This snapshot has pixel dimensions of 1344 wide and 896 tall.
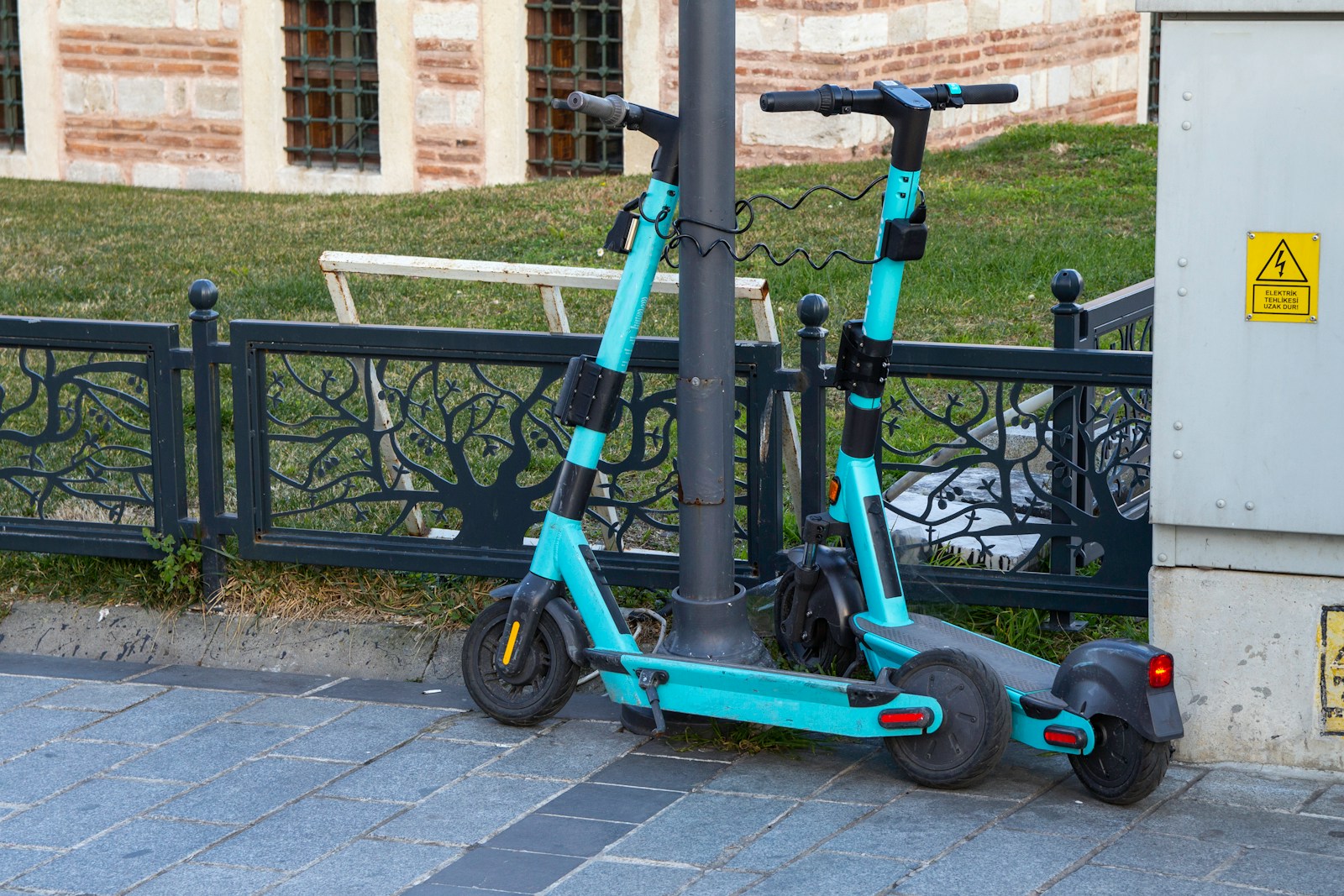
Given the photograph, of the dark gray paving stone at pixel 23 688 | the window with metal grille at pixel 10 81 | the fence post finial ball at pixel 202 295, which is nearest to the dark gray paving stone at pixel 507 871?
the dark gray paving stone at pixel 23 688

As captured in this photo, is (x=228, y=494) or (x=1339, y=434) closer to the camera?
(x=1339, y=434)

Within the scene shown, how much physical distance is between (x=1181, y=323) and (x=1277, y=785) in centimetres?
115

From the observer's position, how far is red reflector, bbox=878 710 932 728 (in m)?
4.20

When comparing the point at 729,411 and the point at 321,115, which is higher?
the point at 321,115

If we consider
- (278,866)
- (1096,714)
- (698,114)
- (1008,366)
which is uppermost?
(698,114)

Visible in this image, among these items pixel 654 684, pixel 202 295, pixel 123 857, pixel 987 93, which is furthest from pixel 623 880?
pixel 202 295

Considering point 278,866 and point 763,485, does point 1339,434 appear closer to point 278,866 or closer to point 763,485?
point 763,485

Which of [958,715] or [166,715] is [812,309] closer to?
[958,715]

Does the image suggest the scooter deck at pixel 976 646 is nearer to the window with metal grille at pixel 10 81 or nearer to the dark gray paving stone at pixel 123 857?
the dark gray paving stone at pixel 123 857

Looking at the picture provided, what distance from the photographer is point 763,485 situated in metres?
5.06

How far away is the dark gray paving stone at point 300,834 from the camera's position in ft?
13.2

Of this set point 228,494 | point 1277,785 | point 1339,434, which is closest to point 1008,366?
point 1339,434

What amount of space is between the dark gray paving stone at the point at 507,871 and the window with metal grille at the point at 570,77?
1111 cm

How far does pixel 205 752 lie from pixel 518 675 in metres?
0.85
